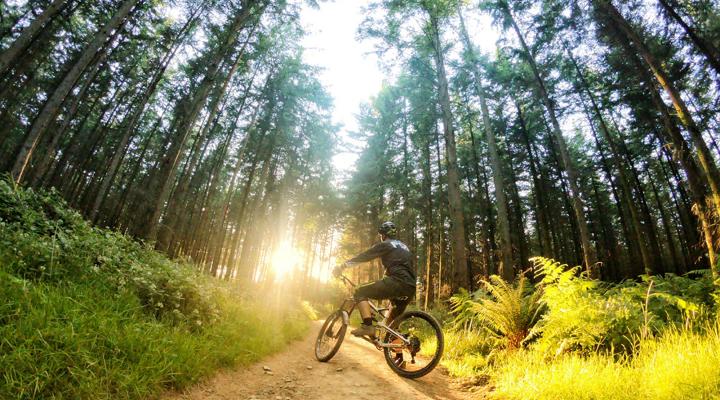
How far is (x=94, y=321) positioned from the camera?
334 cm

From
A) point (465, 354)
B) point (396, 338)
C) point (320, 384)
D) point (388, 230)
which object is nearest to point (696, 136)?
point (465, 354)

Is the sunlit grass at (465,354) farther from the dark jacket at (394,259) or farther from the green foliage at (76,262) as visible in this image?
the green foliage at (76,262)

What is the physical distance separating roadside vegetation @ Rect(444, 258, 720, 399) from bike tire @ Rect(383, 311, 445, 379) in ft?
2.47

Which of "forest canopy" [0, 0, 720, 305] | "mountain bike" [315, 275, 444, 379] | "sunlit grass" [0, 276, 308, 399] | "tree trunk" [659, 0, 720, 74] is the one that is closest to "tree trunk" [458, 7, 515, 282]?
"forest canopy" [0, 0, 720, 305]

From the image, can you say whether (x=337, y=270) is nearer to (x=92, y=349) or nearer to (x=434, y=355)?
(x=434, y=355)

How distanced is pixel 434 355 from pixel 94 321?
4.43m

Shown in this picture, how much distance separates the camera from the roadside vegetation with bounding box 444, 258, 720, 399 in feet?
9.29

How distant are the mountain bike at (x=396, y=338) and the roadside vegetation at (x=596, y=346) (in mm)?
838

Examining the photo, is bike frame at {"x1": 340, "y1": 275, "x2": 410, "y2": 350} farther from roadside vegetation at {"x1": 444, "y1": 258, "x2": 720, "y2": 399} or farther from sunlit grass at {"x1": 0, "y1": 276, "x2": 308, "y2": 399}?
sunlit grass at {"x1": 0, "y1": 276, "x2": 308, "y2": 399}

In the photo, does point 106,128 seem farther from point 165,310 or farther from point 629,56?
point 629,56

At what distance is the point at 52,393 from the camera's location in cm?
250

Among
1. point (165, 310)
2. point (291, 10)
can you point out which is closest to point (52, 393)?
point (165, 310)

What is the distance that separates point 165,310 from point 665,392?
5.96 m

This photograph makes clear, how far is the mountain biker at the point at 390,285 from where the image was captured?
17.8 feet
